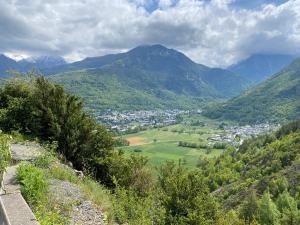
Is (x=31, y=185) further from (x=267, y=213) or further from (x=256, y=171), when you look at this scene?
(x=256, y=171)

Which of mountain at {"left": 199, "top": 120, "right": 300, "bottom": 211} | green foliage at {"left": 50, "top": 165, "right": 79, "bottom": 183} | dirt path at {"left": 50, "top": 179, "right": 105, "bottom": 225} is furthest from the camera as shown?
mountain at {"left": 199, "top": 120, "right": 300, "bottom": 211}

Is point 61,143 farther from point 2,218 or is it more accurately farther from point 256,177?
point 256,177

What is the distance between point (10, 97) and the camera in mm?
23812

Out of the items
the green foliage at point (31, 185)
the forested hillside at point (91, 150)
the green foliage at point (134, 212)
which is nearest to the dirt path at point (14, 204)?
the green foliage at point (31, 185)

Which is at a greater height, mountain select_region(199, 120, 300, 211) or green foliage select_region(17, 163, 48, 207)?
green foliage select_region(17, 163, 48, 207)

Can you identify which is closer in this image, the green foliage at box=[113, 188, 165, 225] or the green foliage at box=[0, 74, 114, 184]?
the green foliage at box=[113, 188, 165, 225]

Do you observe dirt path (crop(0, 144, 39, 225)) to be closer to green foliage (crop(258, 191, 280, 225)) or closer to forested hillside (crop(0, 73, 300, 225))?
forested hillside (crop(0, 73, 300, 225))

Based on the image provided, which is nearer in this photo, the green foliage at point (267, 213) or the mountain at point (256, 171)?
the green foliage at point (267, 213)

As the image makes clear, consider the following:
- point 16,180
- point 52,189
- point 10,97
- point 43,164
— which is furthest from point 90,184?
point 10,97

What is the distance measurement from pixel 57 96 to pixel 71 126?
2144 mm

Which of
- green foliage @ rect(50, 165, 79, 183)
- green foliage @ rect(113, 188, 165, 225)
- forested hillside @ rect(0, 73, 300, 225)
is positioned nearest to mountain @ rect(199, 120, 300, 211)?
forested hillside @ rect(0, 73, 300, 225)

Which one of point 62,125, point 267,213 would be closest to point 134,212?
point 62,125

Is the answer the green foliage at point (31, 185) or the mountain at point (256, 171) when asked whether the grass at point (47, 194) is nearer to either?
the green foliage at point (31, 185)

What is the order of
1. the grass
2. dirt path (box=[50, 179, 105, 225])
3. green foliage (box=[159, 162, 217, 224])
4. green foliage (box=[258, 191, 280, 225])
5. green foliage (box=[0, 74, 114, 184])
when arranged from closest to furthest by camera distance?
the grass, dirt path (box=[50, 179, 105, 225]), green foliage (box=[159, 162, 217, 224]), green foliage (box=[0, 74, 114, 184]), green foliage (box=[258, 191, 280, 225])
